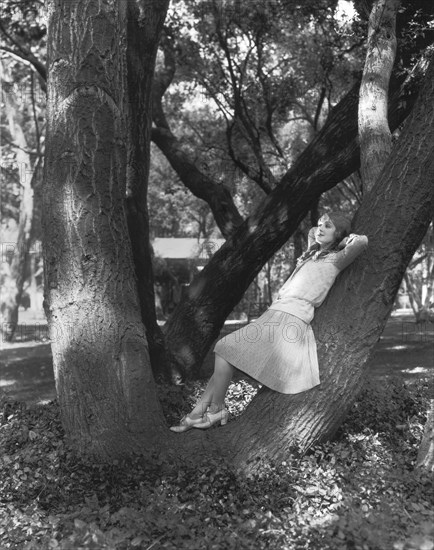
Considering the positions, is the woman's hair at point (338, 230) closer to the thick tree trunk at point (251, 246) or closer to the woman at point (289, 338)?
the woman at point (289, 338)

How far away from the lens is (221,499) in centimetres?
407

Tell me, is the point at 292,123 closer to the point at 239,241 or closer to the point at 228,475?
the point at 239,241

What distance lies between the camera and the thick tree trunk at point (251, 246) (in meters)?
7.86

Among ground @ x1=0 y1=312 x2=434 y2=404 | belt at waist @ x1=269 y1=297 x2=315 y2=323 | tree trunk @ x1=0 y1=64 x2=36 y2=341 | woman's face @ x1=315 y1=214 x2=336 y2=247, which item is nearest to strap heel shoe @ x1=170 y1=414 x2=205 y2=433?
belt at waist @ x1=269 y1=297 x2=315 y2=323

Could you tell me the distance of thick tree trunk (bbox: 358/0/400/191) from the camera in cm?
503

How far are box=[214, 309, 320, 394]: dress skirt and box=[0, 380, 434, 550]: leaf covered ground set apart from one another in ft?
1.65

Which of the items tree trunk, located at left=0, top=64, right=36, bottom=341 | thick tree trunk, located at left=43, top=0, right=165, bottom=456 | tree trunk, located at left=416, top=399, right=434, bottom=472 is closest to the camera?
tree trunk, located at left=416, top=399, right=434, bottom=472

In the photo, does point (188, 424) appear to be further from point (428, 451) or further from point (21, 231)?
point (21, 231)

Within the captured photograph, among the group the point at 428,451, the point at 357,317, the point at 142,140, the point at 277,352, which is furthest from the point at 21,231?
the point at 428,451

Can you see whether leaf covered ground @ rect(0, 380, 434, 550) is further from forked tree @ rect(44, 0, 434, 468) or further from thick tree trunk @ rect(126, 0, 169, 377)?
thick tree trunk @ rect(126, 0, 169, 377)

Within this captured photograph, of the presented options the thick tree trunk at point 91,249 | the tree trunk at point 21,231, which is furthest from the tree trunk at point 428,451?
the tree trunk at point 21,231

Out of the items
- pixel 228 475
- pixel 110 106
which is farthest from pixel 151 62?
pixel 228 475

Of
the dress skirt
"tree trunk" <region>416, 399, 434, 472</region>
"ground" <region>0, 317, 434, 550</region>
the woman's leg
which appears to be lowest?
"ground" <region>0, 317, 434, 550</region>

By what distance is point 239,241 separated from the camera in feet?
26.7
